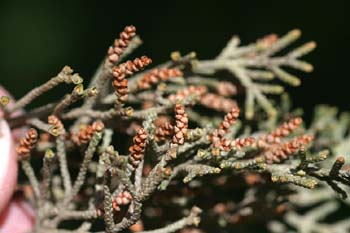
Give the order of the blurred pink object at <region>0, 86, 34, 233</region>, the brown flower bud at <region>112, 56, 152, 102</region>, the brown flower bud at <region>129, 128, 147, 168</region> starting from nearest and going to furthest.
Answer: the brown flower bud at <region>129, 128, 147, 168</region>
the brown flower bud at <region>112, 56, 152, 102</region>
the blurred pink object at <region>0, 86, 34, 233</region>

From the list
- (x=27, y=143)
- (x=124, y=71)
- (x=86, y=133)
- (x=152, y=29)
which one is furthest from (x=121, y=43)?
(x=152, y=29)

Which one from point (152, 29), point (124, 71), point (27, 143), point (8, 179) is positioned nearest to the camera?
point (124, 71)

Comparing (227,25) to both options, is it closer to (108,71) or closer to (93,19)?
(93,19)

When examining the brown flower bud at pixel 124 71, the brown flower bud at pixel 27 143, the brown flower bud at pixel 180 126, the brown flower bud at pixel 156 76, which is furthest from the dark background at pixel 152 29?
the brown flower bud at pixel 180 126

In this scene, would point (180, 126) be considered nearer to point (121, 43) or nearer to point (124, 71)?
point (124, 71)

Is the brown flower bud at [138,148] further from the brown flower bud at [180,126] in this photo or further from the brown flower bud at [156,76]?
the brown flower bud at [156,76]

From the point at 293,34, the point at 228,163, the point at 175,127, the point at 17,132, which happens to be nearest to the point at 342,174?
the point at 228,163

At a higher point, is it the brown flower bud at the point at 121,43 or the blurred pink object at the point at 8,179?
the brown flower bud at the point at 121,43

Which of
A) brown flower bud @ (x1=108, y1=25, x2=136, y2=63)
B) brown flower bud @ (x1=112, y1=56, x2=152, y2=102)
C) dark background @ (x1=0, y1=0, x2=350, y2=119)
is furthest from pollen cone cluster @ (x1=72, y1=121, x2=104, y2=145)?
dark background @ (x1=0, y1=0, x2=350, y2=119)

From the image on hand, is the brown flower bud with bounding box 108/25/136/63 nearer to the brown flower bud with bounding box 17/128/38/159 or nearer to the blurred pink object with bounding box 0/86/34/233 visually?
the brown flower bud with bounding box 17/128/38/159
